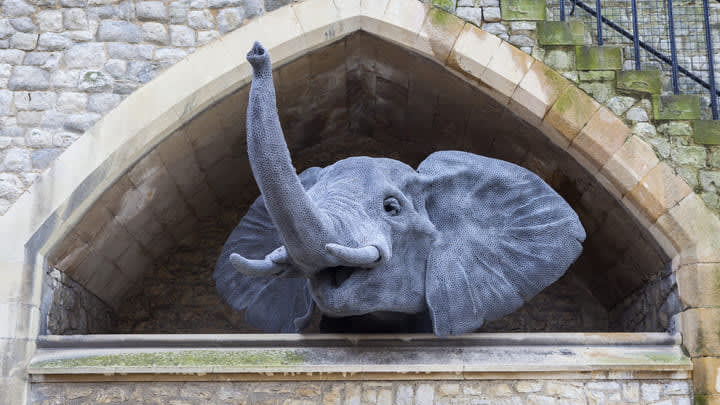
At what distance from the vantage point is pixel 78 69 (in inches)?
199

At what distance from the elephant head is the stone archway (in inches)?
20.4

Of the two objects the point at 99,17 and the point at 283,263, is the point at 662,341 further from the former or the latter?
the point at 99,17

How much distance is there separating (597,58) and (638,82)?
260 millimetres

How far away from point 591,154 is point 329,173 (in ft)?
4.83

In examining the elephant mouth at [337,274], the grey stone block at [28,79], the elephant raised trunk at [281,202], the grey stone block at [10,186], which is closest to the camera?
the elephant raised trunk at [281,202]

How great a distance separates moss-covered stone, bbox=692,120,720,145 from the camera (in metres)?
4.98

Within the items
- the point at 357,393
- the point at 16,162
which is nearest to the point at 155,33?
the point at 16,162

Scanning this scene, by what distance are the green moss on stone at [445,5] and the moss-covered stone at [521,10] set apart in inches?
11.0

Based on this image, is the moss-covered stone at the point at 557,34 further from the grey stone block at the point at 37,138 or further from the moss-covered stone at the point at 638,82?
the grey stone block at the point at 37,138

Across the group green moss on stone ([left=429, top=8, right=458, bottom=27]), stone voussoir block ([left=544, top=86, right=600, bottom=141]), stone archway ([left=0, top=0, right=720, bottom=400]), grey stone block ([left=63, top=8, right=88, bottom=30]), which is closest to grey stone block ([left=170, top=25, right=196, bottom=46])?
stone archway ([left=0, top=0, right=720, bottom=400])

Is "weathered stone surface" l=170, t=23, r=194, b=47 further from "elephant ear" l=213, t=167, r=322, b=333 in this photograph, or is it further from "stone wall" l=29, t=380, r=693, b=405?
"stone wall" l=29, t=380, r=693, b=405

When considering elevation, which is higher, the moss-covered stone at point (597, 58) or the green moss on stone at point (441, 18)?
the green moss on stone at point (441, 18)

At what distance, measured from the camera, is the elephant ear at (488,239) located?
14.6ft

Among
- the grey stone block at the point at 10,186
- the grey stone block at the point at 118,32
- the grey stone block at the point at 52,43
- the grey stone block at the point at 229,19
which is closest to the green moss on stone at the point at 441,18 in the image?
the grey stone block at the point at 229,19
